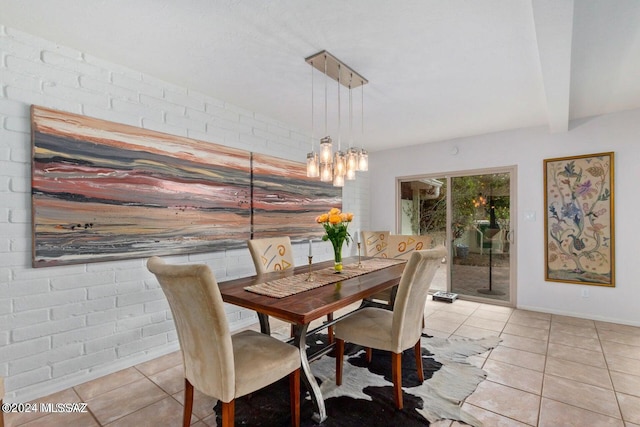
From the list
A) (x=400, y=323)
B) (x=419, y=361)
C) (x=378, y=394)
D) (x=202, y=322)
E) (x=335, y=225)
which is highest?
(x=335, y=225)

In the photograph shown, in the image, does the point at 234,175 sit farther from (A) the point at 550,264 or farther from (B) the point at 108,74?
(A) the point at 550,264

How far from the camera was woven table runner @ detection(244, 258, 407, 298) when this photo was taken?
6.24 ft

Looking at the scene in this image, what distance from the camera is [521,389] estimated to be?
212cm

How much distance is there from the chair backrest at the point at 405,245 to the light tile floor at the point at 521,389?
2.94ft

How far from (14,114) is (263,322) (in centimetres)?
219

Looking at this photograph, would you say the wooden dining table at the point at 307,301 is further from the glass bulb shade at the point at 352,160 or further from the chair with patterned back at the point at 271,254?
the glass bulb shade at the point at 352,160

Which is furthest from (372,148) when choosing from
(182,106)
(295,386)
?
(295,386)

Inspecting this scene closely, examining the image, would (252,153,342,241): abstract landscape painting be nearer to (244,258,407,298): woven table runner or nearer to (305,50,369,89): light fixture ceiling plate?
(244,258,407,298): woven table runner

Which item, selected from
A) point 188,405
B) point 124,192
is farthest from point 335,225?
point 124,192

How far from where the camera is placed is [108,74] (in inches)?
94.2

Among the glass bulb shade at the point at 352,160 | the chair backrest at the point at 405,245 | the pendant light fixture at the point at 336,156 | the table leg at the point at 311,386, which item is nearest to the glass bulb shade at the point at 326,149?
the pendant light fixture at the point at 336,156

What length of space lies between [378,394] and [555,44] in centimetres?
252

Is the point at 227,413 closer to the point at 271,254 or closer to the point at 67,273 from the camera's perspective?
the point at 271,254

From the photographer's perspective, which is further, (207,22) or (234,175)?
(234,175)
